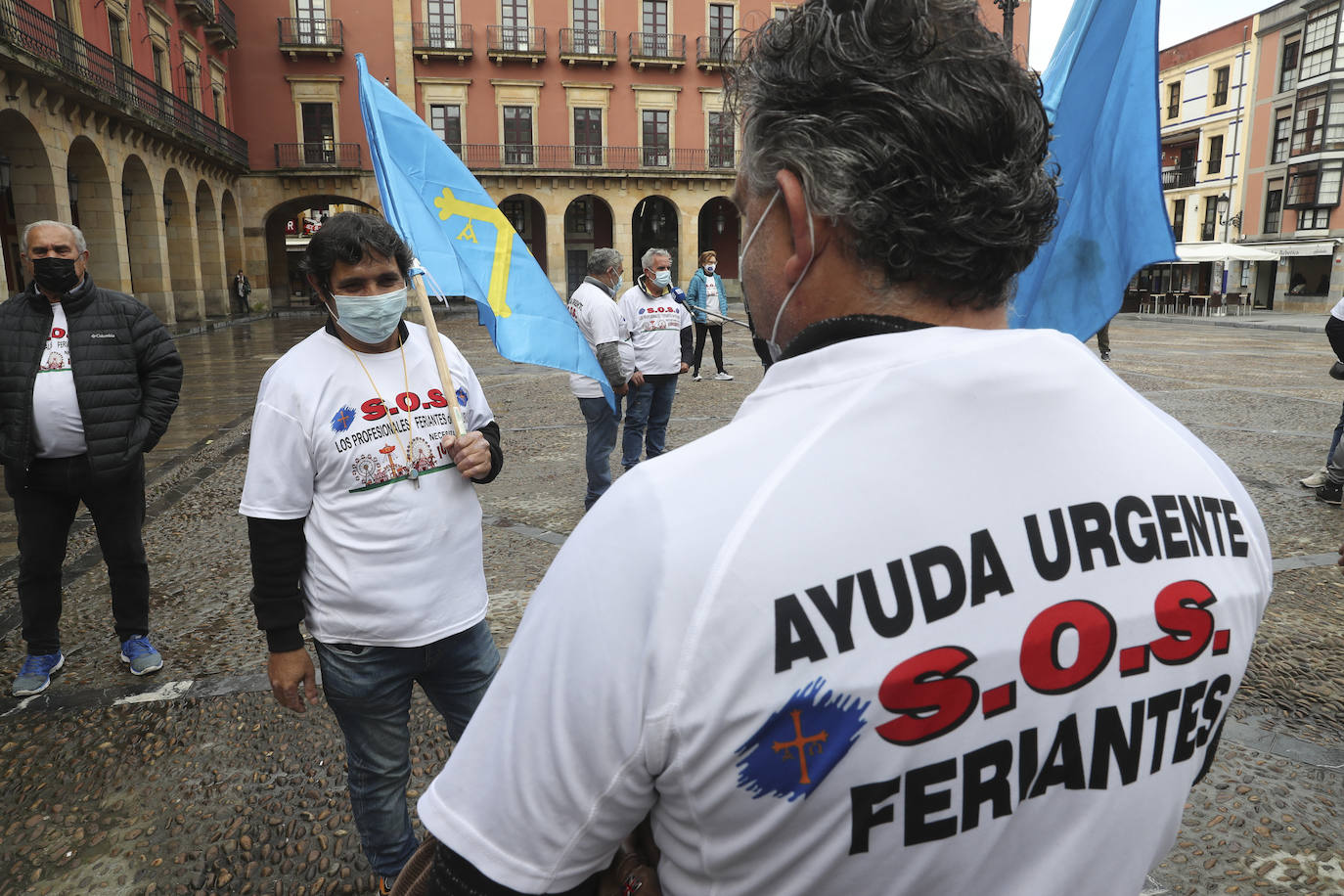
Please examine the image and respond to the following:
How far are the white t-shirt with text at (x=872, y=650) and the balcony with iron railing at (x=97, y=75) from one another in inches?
676

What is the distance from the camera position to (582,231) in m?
38.6

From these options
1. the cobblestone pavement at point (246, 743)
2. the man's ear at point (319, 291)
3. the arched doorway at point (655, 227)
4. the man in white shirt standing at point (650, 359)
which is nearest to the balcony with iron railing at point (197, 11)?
the arched doorway at point (655, 227)

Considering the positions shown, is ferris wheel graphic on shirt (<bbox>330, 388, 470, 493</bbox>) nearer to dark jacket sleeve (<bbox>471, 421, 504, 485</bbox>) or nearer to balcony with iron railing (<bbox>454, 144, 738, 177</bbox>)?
dark jacket sleeve (<bbox>471, 421, 504, 485</bbox>)

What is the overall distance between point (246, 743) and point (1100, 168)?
10.3 ft

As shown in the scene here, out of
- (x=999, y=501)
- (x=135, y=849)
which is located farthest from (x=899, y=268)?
(x=135, y=849)

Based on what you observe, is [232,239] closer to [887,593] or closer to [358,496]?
[358,496]

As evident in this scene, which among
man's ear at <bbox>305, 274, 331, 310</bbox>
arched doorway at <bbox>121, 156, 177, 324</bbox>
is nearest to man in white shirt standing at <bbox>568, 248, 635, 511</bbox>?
man's ear at <bbox>305, 274, 331, 310</bbox>

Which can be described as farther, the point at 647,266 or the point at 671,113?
the point at 671,113

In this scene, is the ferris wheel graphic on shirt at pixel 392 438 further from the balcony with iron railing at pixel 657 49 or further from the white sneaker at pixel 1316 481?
the balcony with iron railing at pixel 657 49

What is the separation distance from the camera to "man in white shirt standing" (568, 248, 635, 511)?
5.79 metres

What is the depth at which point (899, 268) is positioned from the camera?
889mm

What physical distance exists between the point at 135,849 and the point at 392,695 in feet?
3.22

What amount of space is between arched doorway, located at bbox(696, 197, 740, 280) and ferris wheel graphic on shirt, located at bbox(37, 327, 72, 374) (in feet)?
115

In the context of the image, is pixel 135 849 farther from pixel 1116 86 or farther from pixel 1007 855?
pixel 1116 86
